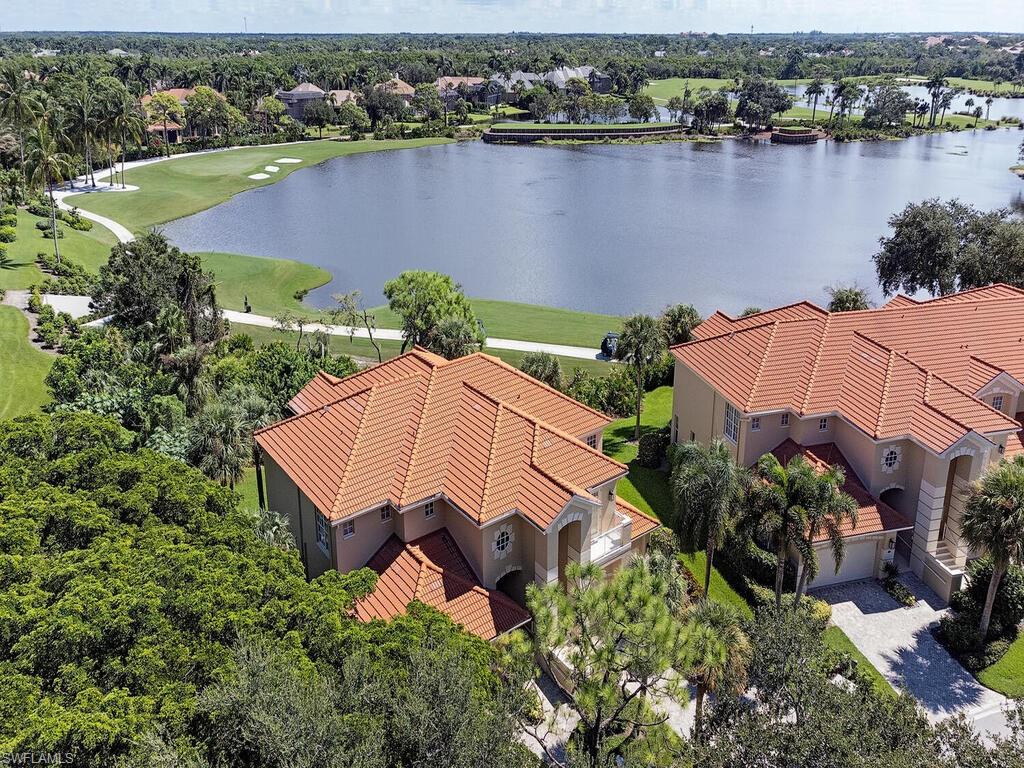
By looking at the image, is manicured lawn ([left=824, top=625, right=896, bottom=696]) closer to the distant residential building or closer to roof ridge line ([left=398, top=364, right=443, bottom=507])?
roof ridge line ([left=398, top=364, right=443, bottom=507])

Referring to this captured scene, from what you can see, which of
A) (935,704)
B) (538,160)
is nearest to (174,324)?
(935,704)

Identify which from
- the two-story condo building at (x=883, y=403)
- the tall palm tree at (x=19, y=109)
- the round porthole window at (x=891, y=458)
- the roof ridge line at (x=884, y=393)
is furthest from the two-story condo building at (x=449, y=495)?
the tall palm tree at (x=19, y=109)

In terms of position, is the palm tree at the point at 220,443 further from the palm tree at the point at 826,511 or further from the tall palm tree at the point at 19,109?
the tall palm tree at the point at 19,109

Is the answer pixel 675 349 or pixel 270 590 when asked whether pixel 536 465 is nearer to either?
pixel 270 590

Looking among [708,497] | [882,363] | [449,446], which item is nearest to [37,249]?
[449,446]

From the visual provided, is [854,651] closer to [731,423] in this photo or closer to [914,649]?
[914,649]
